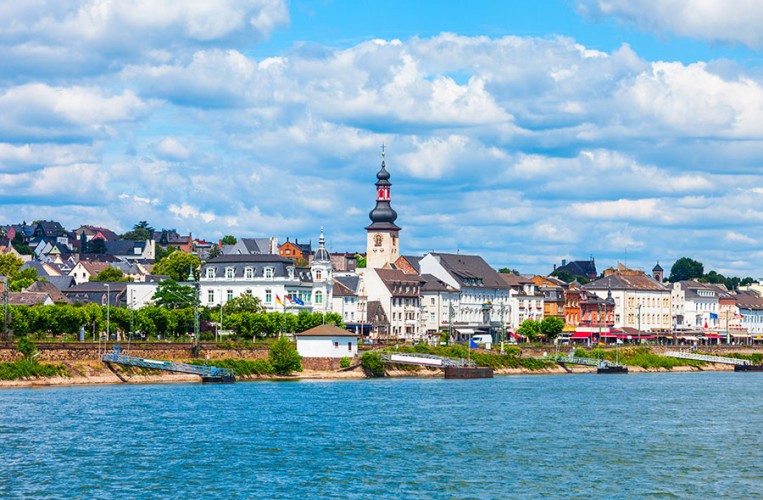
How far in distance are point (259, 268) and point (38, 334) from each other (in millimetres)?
39701

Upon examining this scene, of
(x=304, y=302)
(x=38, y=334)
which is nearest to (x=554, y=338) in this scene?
(x=304, y=302)

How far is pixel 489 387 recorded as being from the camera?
99.4 m

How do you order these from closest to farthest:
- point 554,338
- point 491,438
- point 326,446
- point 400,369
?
A: point 326,446, point 491,438, point 400,369, point 554,338

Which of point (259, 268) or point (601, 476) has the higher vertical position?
point (259, 268)

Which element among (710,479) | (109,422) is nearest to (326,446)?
(109,422)

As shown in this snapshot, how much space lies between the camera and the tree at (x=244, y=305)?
127625 millimetres

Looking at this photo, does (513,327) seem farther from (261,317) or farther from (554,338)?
(261,317)

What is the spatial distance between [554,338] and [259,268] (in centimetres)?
4630

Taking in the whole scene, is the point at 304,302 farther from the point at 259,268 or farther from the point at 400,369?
the point at 400,369

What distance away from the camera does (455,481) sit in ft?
159

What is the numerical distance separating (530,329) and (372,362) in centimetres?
5653

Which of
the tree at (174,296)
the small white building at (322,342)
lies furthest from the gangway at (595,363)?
the tree at (174,296)

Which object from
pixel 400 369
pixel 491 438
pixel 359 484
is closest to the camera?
pixel 359 484

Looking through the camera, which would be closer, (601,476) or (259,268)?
(601,476)
